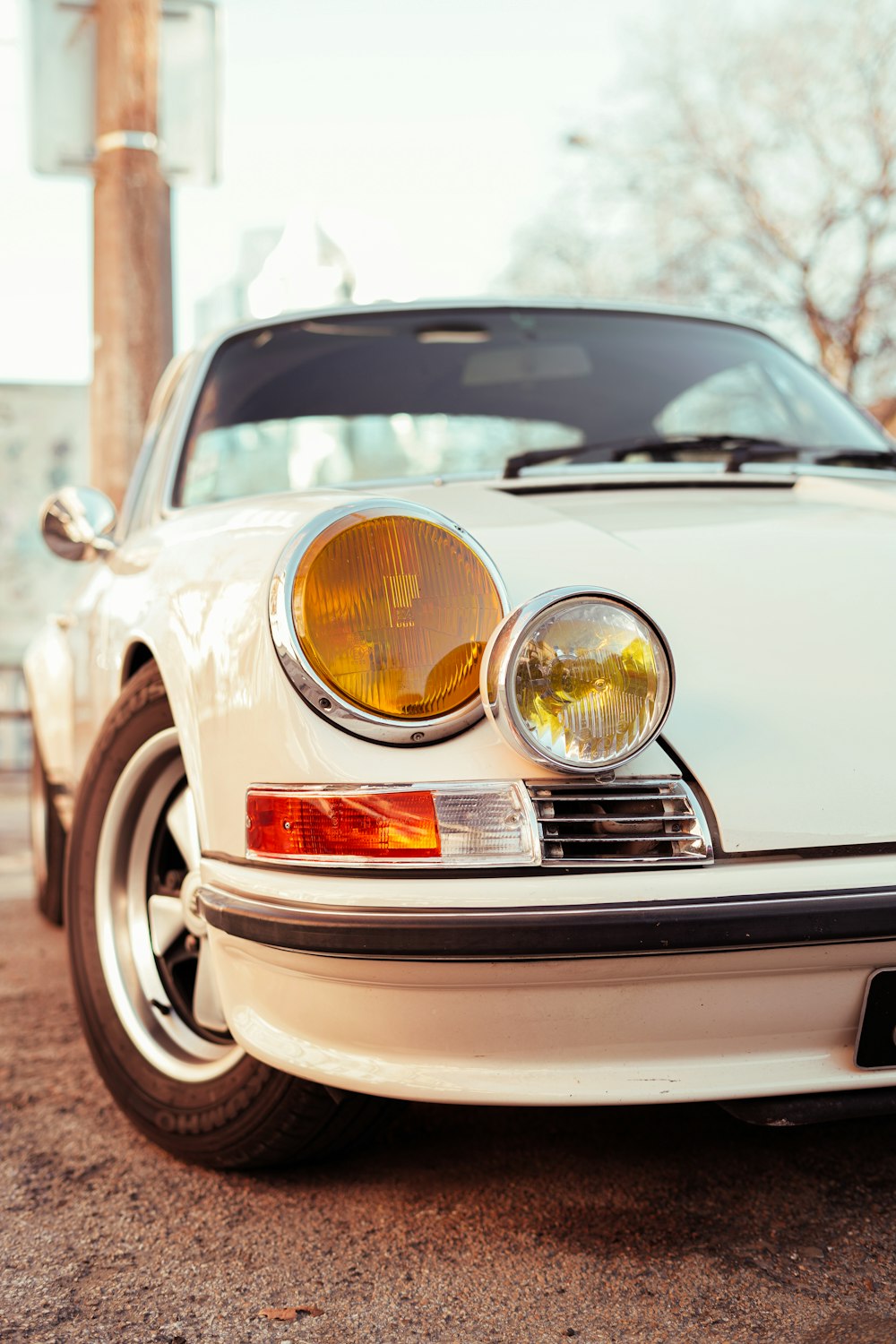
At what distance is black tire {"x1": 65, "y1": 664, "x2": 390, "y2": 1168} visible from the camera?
6.31 ft

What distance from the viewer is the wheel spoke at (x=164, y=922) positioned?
7.27 ft

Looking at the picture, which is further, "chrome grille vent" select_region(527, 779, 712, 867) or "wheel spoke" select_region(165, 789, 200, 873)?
"wheel spoke" select_region(165, 789, 200, 873)

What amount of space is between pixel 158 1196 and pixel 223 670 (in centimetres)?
77

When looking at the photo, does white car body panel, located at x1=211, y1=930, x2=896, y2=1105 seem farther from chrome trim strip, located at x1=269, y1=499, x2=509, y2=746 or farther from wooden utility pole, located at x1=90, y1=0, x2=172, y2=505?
wooden utility pole, located at x1=90, y1=0, x2=172, y2=505

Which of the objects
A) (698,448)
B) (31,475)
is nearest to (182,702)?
(698,448)

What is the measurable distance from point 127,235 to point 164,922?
3740 millimetres

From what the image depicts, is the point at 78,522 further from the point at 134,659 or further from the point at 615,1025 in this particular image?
the point at 615,1025

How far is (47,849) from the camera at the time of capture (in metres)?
3.93

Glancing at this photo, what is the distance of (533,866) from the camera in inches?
60.4

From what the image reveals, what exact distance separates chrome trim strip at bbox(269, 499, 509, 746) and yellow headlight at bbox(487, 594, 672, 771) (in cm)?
8

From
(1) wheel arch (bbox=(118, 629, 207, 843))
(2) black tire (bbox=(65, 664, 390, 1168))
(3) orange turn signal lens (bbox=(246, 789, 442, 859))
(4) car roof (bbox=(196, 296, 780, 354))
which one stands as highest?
(4) car roof (bbox=(196, 296, 780, 354))

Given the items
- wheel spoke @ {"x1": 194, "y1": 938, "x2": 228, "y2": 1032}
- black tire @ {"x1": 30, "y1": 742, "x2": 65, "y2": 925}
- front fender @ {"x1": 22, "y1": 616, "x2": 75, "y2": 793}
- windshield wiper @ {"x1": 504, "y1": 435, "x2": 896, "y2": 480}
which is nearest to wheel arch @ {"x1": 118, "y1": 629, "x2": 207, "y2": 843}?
wheel spoke @ {"x1": 194, "y1": 938, "x2": 228, "y2": 1032}

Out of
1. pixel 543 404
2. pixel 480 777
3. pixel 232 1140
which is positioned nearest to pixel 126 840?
pixel 232 1140

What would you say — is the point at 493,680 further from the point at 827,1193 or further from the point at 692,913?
the point at 827,1193
